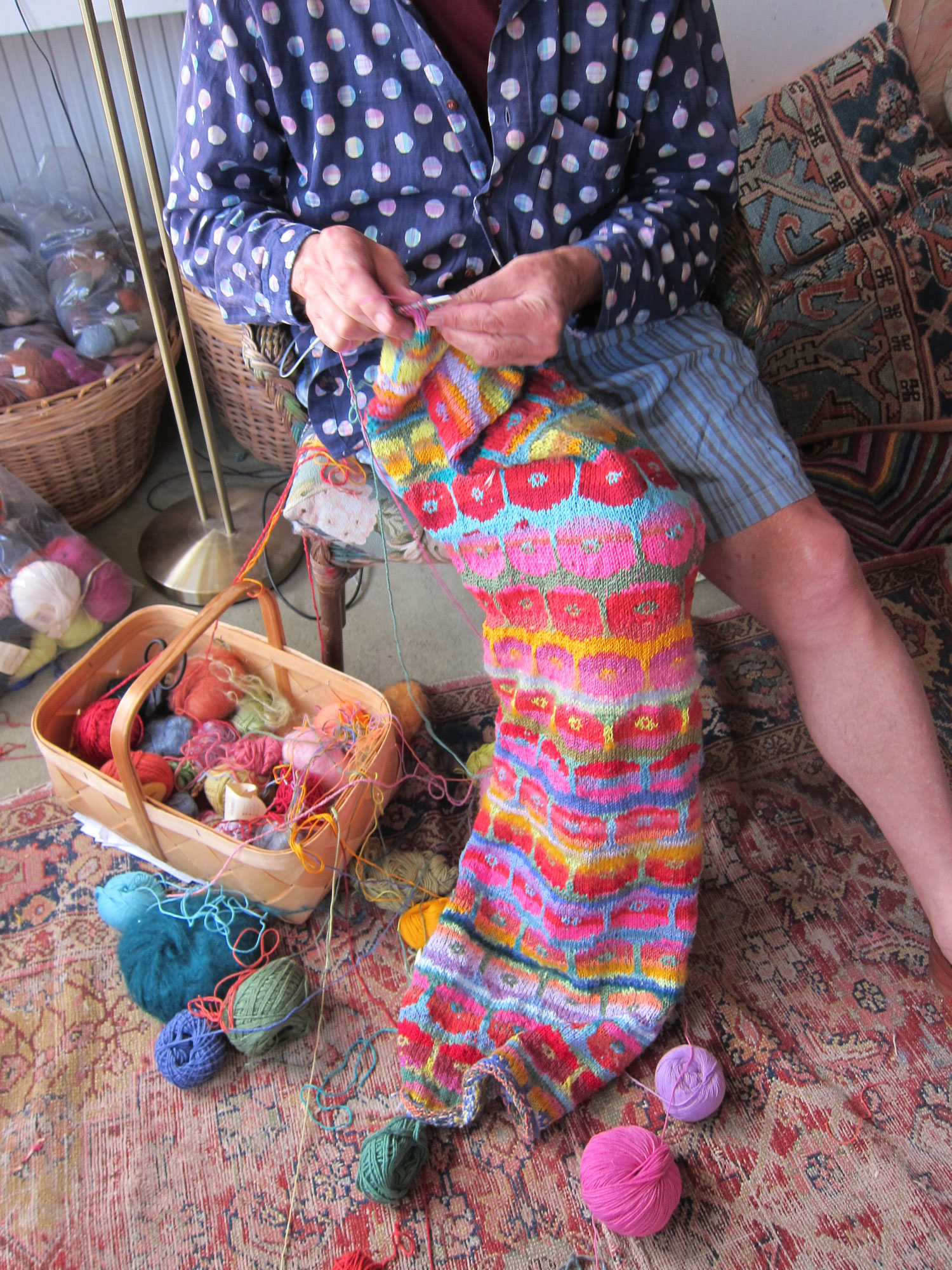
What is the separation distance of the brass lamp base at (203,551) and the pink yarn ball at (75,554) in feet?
0.48

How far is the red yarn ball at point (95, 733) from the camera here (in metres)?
1.30

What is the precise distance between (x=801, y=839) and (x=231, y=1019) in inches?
32.9

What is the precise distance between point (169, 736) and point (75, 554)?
504 mm

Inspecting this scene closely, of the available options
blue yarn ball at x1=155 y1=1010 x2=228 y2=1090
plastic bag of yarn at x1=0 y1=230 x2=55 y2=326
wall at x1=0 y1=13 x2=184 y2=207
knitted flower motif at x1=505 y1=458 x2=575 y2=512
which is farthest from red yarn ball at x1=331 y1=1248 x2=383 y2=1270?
wall at x1=0 y1=13 x2=184 y2=207

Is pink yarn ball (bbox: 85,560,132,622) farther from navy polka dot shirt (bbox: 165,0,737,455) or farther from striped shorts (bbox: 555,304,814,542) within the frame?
striped shorts (bbox: 555,304,814,542)

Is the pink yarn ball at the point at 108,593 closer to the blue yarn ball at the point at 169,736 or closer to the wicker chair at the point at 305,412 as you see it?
the blue yarn ball at the point at 169,736

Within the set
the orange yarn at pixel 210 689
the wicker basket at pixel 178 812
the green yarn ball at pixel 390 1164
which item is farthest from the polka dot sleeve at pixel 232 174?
the green yarn ball at pixel 390 1164

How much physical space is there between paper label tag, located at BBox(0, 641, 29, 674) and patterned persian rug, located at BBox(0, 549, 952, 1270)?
33 centimetres

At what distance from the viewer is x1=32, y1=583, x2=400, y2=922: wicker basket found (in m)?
1.14

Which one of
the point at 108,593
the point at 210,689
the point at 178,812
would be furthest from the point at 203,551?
the point at 178,812

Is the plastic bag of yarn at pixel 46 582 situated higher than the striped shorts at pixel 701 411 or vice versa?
the striped shorts at pixel 701 411

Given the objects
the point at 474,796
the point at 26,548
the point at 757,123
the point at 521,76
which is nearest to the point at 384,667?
the point at 474,796

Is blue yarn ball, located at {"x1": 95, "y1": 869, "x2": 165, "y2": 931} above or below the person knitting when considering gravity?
below

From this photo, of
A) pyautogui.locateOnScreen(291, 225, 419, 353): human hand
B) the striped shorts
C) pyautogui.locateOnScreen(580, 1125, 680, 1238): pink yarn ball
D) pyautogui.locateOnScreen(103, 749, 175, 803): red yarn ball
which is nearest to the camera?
pyautogui.locateOnScreen(291, 225, 419, 353): human hand
